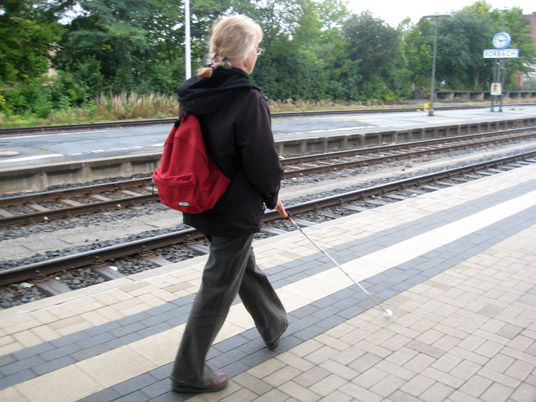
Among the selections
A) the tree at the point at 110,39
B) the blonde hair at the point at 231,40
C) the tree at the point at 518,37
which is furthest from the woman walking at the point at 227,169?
the tree at the point at 518,37

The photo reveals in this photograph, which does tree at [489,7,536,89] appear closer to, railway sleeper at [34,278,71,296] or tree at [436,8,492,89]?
tree at [436,8,492,89]

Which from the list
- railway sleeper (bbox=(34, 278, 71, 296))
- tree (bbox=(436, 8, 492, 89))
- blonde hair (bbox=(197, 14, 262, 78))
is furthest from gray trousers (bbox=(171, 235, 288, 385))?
tree (bbox=(436, 8, 492, 89))

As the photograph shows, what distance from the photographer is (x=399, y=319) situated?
13.8ft

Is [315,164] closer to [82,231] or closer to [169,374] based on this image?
[82,231]

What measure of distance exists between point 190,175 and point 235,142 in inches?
12.0

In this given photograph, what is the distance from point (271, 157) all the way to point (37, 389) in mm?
2006

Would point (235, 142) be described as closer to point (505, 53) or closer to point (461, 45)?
point (505, 53)

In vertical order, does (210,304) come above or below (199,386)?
above

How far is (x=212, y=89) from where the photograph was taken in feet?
9.25

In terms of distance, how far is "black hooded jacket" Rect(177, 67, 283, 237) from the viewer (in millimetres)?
2807

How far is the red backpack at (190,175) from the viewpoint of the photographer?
9.26 ft

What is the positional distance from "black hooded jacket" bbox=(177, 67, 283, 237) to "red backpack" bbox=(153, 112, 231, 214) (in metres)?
0.05

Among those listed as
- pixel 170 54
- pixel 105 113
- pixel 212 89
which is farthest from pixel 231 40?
pixel 170 54

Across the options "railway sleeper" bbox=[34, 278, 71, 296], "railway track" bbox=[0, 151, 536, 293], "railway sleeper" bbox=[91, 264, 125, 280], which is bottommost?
"railway sleeper" bbox=[34, 278, 71, 296]
